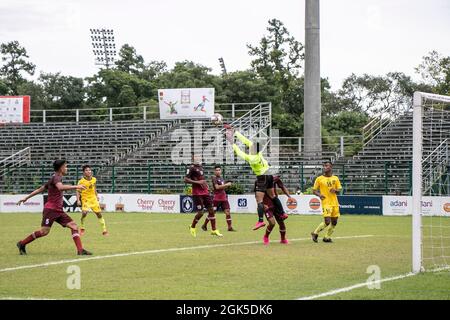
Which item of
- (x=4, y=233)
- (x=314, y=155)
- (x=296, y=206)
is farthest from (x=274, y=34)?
(x=4, y=233)

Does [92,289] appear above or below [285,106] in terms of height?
below

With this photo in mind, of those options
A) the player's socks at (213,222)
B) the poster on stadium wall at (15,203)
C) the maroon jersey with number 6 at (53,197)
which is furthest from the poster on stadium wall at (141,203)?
the maroon jersey with number 6 at (53,197)

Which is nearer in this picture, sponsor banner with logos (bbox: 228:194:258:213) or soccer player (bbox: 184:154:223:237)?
soccer player (bbox: 184:154:223:237)

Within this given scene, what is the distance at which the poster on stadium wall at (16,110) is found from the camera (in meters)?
55.9

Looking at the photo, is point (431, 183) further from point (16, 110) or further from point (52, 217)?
point (16, 110)

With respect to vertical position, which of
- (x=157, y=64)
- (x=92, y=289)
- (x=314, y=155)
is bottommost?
(x=92, y=289)

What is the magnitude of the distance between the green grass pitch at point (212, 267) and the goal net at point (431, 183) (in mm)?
604

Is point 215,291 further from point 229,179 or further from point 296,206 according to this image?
point 229,179

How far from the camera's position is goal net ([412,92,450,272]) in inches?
571

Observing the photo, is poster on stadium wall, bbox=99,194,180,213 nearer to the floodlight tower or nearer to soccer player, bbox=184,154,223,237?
the floodlight tower

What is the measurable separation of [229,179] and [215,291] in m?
31.5

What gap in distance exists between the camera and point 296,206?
1497 inches

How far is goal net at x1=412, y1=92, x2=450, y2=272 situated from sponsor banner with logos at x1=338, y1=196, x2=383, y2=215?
7.62 feet

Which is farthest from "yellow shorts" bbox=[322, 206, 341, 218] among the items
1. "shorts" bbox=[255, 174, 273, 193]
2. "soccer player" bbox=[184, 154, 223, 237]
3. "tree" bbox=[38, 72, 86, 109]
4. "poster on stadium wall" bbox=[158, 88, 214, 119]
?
"tree" bbox=[38, 72, 86, 109]
